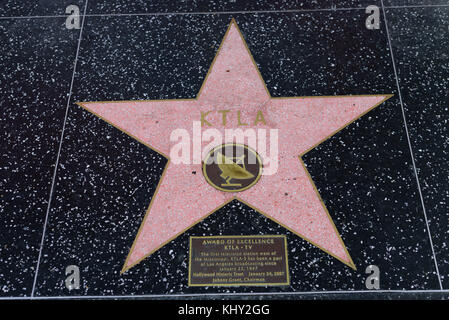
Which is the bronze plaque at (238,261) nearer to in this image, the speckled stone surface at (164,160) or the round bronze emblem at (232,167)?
the speckled stone surface at (164,160)

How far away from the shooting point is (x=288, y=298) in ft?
4.28

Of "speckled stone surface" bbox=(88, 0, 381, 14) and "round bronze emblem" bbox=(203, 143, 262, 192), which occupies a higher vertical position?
"speckled stone surface" bbox=(88, 0, 381, 14)

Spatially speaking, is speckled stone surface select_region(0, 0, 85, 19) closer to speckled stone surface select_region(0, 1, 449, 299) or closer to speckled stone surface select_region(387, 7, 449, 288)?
speckled stone surface select_region(0, 1, 449, 299)

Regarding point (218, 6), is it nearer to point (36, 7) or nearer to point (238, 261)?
point (36, 7)

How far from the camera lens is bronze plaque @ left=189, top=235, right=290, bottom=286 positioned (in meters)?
1.33

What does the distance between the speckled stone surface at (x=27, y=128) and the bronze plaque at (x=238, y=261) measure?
25.4 inches

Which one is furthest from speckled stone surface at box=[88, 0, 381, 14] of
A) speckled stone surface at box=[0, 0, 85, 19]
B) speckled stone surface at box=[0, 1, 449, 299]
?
speckled stone surface at box=[0, 0, 85, 19]
